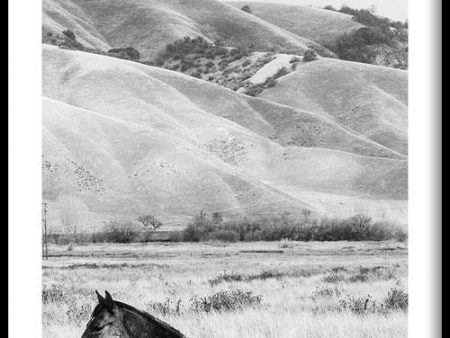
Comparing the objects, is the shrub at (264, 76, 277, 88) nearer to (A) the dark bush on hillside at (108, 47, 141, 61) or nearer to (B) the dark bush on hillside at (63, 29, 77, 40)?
(A) the dark bush on hillside at (108, 47, 141, 61)

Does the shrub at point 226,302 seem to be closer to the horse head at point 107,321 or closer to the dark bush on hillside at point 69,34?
the horse head at point 107,321

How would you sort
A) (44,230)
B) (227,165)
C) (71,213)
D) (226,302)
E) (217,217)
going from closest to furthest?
1. (44,230)
2. (226,302)
3. (71,213)
4. (217,217)
5. (227,165)

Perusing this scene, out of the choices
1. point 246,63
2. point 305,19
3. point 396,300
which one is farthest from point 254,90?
point 396,300

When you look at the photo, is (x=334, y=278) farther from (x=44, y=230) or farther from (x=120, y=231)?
(x=44, y=230)

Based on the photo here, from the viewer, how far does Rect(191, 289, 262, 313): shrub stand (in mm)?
6871

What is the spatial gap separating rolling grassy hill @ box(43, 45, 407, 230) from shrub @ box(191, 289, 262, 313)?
0.79 m

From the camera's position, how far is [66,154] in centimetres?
726

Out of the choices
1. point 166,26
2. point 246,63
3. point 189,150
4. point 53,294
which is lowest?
point 53,294

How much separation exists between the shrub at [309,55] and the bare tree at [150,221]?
7.19 ft

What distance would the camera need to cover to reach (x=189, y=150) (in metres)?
7.57

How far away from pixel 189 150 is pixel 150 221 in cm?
77
